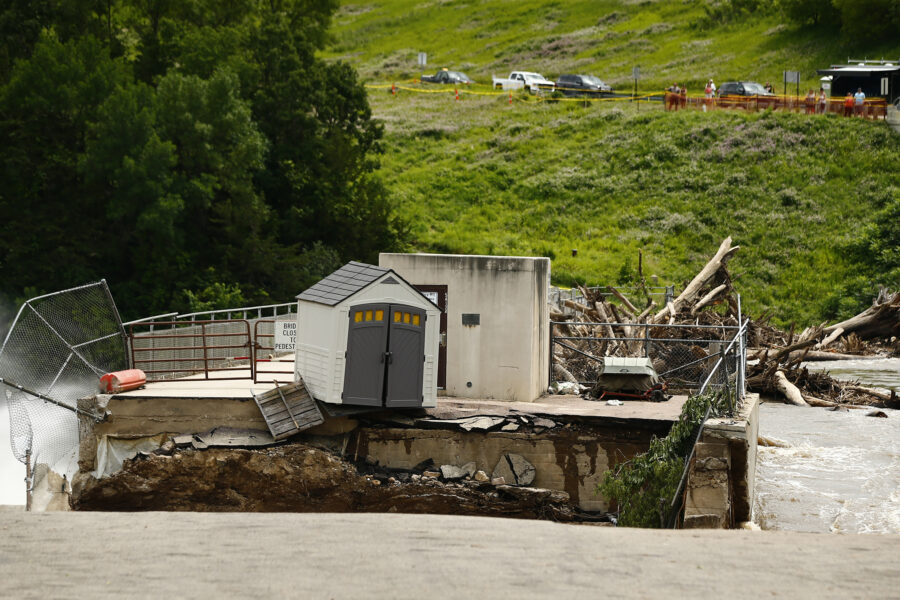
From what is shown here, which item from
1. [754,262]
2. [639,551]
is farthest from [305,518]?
[754,262]

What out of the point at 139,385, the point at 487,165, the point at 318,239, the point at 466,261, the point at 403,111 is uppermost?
the point at 403,111

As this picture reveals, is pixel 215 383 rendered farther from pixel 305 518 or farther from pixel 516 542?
pixel 516 542

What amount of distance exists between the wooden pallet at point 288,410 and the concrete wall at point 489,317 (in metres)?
3.17

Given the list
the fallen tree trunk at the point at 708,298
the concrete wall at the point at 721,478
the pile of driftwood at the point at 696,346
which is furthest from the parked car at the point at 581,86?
the concrete wall at the point at 721,478

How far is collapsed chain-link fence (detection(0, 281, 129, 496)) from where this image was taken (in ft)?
52.5

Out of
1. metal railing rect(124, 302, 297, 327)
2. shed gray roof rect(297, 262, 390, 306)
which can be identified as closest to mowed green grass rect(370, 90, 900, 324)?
metal railing rect(124, 302, 297, 327)

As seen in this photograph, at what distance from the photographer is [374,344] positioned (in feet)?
55.2

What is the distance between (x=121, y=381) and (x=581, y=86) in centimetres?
6191

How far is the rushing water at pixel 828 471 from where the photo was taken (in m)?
16.4

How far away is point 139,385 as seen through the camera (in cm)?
1791

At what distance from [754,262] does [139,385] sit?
117 feet

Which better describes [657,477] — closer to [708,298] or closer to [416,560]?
[416,560]

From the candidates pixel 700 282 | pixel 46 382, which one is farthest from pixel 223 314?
pixel 46 382

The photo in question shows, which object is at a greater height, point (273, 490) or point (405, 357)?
point (405, 357)
